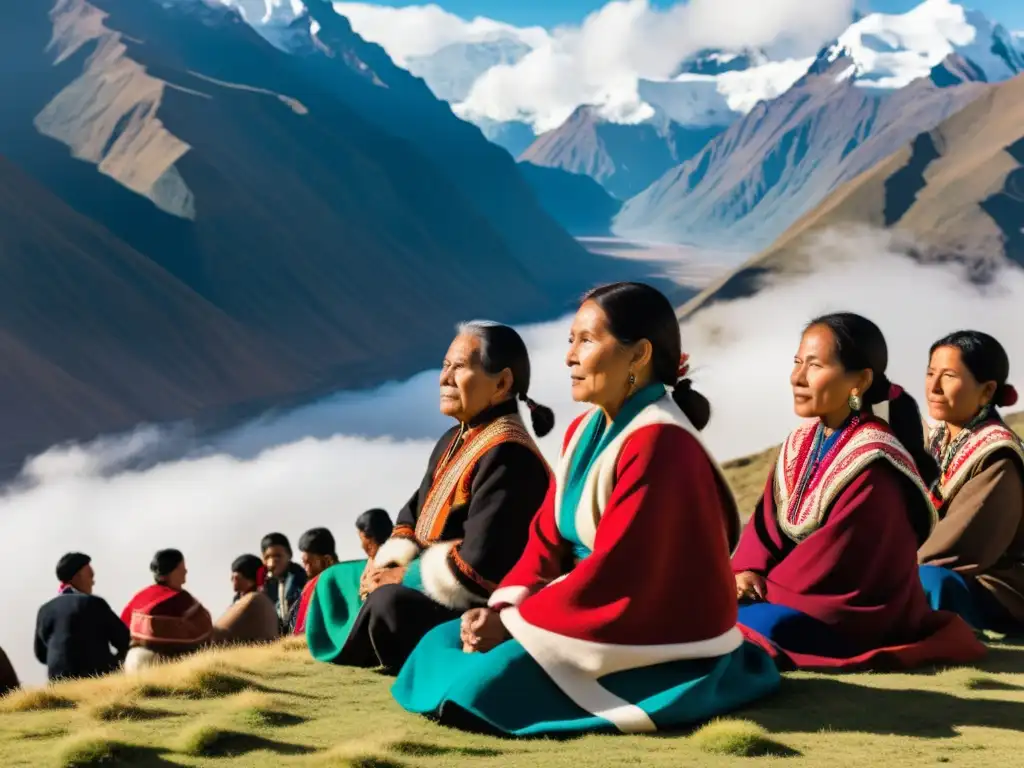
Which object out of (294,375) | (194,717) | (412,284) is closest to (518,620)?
(194,717)

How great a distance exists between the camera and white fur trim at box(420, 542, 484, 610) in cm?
611

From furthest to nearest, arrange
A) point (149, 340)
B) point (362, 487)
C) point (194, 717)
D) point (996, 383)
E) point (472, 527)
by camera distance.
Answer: point (362, 487)
point (149, 340)
point (996, 383)
point (472, 527)
point (194, 717)

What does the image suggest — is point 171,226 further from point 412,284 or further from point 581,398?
point 581,398

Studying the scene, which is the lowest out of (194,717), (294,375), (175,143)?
(194,717)

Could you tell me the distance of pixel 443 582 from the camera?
20.1 ft

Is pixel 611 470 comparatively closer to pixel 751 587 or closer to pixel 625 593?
pixel 625 593

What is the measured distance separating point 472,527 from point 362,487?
361ft

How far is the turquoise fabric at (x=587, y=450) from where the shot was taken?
5219mm

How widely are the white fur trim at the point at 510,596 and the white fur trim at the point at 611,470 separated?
0.32 meters

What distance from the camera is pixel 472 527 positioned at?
6.11 meters

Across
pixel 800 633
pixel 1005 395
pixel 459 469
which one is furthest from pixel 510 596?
pixel 1005 395

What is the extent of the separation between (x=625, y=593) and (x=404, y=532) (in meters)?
1.97

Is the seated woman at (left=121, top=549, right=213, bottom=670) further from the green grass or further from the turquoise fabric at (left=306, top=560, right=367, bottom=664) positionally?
the green grass

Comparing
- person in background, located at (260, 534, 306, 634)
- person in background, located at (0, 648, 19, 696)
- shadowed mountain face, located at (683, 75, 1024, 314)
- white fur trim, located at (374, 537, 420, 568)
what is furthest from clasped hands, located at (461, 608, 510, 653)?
shadowed mountain face, located at (683, 75, 1024, 314)
